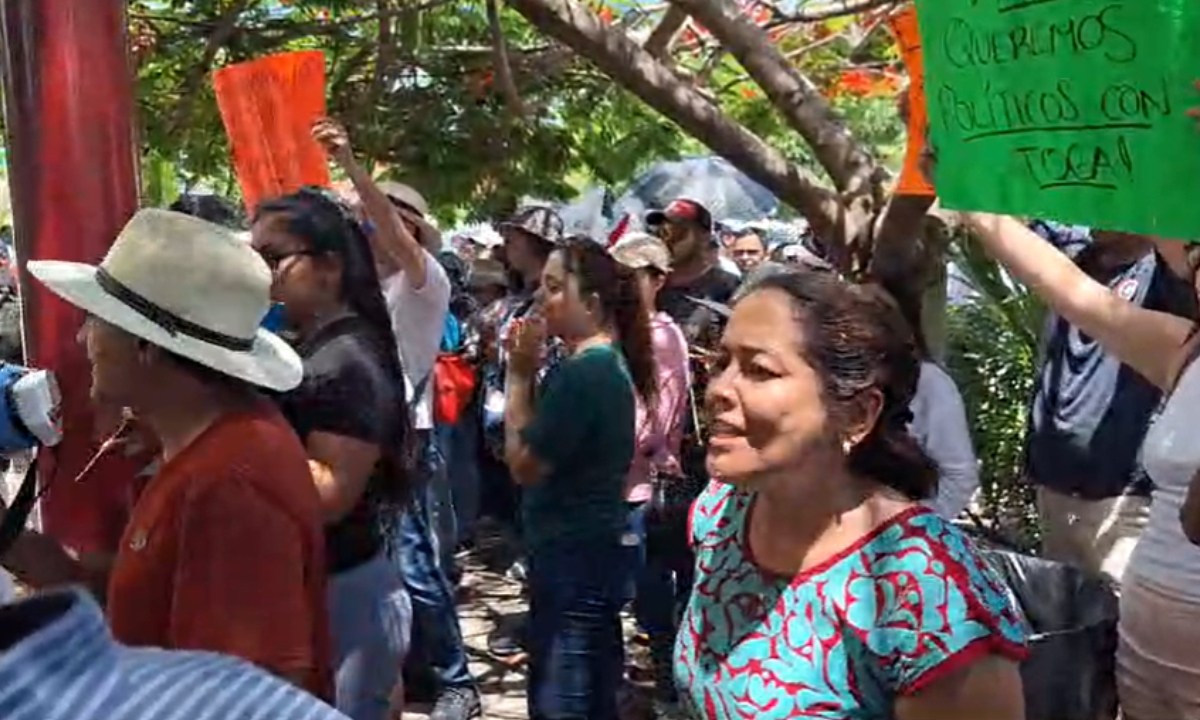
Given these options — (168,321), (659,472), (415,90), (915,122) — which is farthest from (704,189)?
(168,321)

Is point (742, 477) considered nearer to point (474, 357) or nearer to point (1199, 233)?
point (1199, 233)

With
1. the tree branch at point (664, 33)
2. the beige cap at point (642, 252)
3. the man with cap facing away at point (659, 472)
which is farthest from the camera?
the tree branch at point (664, 33)

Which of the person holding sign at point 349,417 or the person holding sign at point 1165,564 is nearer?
the person holding sign at point 1165,564

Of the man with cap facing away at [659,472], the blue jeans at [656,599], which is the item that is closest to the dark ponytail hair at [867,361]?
the man with cap facing away at [659,472]

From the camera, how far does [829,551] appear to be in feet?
7.29

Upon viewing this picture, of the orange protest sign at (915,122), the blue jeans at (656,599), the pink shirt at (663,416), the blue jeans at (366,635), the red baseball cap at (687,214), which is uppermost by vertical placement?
the orange protest sign at (915,122)

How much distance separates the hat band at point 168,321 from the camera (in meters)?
2.53

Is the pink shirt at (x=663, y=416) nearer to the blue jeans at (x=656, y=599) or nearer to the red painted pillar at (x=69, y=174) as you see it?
the blue jeans at (x=656, y=599)

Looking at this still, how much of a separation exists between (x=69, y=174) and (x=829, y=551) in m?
1.81

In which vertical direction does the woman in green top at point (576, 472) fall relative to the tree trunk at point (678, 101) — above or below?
below

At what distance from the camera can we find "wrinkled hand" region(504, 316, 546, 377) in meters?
4.36

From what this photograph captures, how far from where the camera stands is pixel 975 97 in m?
2.73

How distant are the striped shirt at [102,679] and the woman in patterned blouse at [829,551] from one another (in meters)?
1.07

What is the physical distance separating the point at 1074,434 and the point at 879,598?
2.45 m
